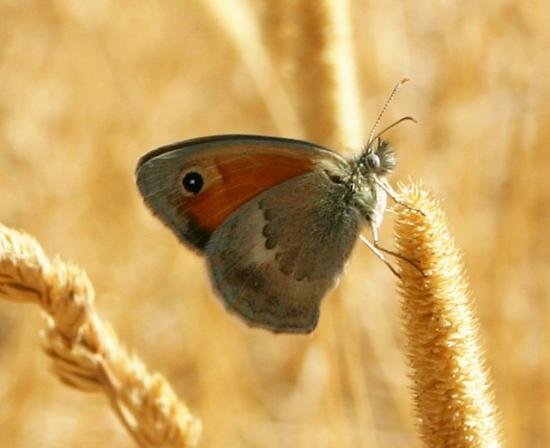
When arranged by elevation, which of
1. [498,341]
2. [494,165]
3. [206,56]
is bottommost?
[498,341]

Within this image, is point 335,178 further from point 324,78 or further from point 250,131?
point 250,131

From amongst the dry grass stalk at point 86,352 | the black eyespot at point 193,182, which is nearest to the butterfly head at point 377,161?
the black eyespot at point 193,182

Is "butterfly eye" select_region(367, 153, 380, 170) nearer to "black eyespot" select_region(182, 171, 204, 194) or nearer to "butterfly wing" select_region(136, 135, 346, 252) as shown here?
"butterfly wing" select_region(136, 135, 346, 252)

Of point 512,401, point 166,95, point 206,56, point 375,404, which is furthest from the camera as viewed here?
point 375,404

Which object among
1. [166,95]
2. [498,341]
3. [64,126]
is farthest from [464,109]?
[64,126]

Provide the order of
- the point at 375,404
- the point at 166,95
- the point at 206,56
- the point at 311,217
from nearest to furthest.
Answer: the point at 311,217 → the point at 166,95 → the point at 206,56 → the point at 375,404

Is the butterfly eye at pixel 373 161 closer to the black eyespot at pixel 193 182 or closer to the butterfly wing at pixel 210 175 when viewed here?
the butterfly wing at pixel 210 175

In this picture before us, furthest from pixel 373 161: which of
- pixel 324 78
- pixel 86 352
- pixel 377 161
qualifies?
pixel 86 352

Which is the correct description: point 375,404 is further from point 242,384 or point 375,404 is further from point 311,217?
point 311,217
